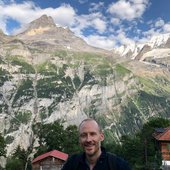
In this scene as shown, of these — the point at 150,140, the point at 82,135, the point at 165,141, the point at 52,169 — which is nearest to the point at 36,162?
the point at 52,169

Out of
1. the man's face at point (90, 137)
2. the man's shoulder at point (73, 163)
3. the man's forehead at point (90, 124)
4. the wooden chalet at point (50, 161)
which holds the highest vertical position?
the wooden chalet at point (50, 161)

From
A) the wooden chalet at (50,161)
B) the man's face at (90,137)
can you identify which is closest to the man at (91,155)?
the man's face at (90,137)

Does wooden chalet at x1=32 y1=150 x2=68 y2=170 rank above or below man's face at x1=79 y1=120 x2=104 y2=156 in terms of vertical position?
above

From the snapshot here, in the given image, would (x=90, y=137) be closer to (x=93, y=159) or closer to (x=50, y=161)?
(x=93, y=159)

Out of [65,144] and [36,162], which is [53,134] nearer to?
[65,144]

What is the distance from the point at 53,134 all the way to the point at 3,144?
61.3ft

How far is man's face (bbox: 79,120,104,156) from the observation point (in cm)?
709

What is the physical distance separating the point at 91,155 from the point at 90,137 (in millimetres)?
318

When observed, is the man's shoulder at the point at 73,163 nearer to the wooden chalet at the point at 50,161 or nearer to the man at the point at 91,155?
the man at the point at 91,155

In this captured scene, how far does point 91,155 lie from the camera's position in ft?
23.1

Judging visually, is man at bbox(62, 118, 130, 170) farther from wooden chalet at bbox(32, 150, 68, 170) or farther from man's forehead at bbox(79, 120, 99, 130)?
wooden chalet at bbox(32, 150, 68, 170)

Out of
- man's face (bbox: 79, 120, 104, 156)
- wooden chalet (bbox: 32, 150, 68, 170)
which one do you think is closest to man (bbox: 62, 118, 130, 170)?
man's face (bbox: 79, 120, 104, 156)

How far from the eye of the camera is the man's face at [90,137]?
7.09 metres

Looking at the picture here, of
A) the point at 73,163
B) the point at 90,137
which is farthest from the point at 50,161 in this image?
the point at 90,137
